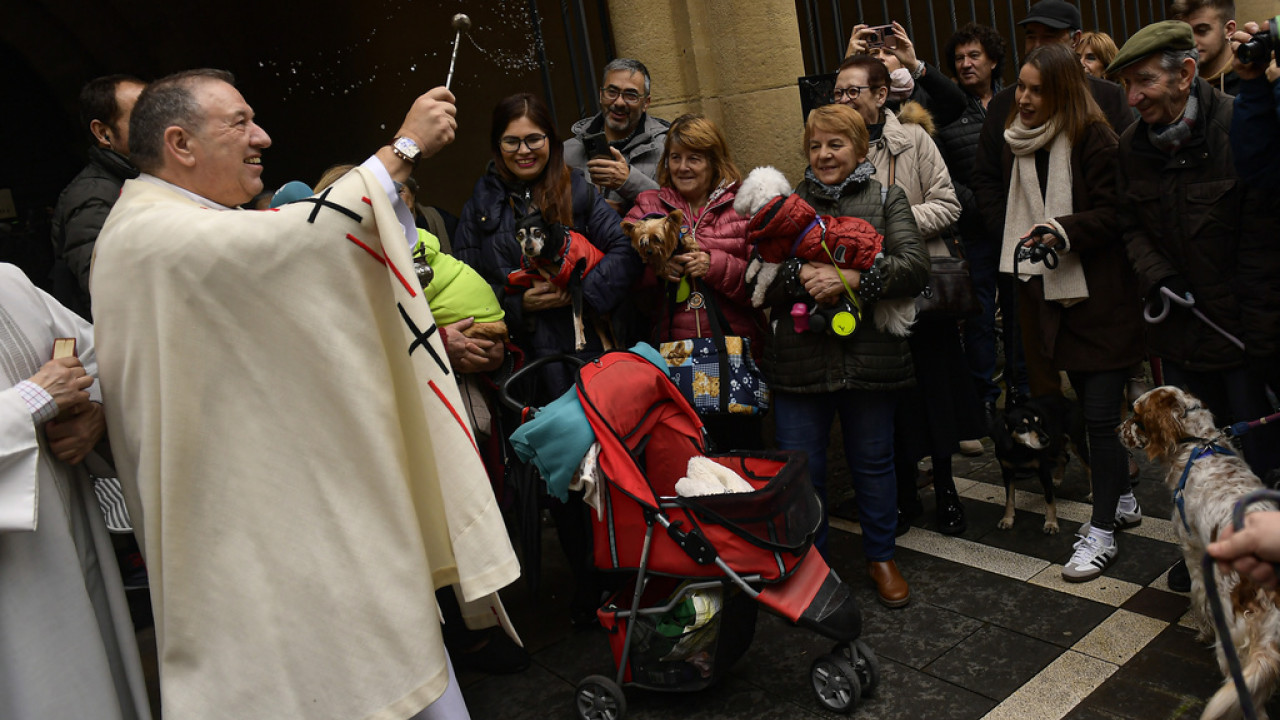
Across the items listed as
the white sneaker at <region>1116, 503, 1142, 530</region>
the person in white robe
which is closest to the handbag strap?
the white sneaker at <region>1116, 503, 1142, 530</region>

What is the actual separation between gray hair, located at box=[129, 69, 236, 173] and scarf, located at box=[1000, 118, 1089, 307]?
3.41 m

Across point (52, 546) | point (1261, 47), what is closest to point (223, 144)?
point (52, 546)

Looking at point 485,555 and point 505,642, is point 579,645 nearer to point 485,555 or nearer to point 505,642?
point 505,642

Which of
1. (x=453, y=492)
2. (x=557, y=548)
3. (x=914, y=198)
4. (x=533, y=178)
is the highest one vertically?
(x=533, y=178)

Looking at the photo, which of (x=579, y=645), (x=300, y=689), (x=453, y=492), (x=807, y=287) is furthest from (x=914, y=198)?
(x=300, y=689)

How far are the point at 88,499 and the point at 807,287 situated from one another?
272cm

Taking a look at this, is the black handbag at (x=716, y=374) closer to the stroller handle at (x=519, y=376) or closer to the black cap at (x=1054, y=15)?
the stroller handle at (x=519, y=376)

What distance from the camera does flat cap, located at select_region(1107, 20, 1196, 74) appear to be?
12.4 ft

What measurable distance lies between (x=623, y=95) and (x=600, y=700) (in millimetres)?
3047

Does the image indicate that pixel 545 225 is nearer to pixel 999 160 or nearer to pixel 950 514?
pixel 999 160

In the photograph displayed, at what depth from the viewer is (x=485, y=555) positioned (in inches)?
108

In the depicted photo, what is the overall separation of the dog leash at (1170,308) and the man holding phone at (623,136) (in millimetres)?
2365

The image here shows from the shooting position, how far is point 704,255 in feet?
14.5

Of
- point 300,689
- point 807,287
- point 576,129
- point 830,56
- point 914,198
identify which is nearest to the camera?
point 300,689
